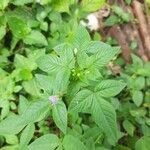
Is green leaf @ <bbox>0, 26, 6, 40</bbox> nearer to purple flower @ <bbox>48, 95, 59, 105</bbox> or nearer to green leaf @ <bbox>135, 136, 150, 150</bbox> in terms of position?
purple flower @ <bbox>48, 95, 59, 105</bbox>

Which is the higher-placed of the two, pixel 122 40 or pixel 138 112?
pixel 122 40

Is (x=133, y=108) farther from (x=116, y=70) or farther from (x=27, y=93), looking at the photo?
(x=27, y=93)

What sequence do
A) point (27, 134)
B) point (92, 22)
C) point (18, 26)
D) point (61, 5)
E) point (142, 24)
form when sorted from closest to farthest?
1. point (27, 134)
2. point (18, 26)
3. point (61, 5)
4. point (92, 22)
5. point (142, 24)

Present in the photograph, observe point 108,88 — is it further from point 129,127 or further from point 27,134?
point 129,127

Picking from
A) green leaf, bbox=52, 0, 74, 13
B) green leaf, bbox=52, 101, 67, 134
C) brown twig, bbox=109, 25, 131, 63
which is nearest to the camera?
green leaf, bbox=52, 101, 67, 134

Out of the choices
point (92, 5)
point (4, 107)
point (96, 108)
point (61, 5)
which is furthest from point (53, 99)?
point (92, 5)

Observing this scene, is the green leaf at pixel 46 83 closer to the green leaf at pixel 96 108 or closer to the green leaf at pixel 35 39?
the green leaf at pixel 96 108

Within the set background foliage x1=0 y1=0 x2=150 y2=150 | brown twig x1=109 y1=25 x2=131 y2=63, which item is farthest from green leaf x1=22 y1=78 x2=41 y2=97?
brown twig x1=109 y1=25 x2=131 y2=63
